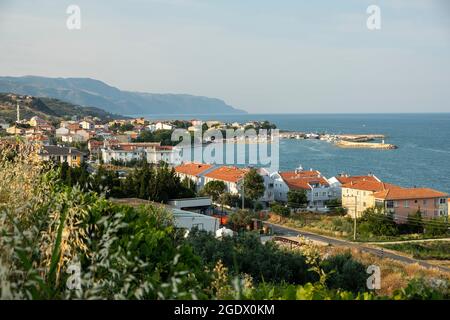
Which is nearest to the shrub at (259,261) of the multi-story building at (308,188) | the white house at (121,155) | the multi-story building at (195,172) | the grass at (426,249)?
the grass at (426,249)

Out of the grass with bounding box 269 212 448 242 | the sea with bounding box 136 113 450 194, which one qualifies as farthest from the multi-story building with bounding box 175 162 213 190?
the sea with bounding box 136 113 450 194

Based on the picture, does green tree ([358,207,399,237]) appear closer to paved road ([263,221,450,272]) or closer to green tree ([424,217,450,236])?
green tree ([424,217,450,236])

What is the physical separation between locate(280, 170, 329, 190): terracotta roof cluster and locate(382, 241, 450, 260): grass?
12.7 metres

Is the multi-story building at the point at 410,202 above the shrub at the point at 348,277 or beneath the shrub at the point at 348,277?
beneath

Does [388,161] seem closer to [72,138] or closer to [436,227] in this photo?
[72,138]

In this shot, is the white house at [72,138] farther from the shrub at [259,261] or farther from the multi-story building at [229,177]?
the shrub at [259,261]

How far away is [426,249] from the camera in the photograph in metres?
18.4

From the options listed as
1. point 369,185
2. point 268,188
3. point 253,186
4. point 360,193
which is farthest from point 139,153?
point 369,185

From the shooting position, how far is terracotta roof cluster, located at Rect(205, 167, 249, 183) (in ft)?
103

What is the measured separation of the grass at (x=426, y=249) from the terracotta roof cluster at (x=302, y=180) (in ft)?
41.6

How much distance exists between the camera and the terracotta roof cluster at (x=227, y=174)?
103 ft

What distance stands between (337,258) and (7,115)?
59.9 m
